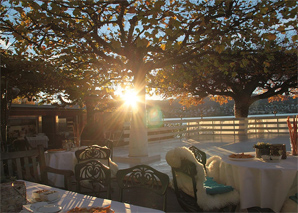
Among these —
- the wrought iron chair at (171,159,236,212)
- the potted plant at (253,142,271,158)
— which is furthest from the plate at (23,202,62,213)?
the potted plant at (253,142,271,158)

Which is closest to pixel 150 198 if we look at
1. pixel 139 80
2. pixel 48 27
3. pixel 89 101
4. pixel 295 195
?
→ pixel 295 195

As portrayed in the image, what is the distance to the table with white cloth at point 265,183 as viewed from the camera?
3217mm

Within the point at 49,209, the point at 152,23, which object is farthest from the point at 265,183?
the point at 152,23

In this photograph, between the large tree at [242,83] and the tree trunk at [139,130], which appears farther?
the large tree at [242,83]

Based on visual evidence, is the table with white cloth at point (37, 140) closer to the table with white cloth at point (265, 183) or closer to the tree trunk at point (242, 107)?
the table with white cloth at point (265, 183)

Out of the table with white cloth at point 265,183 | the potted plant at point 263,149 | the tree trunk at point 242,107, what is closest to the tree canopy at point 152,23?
the potted plant at point 263,149

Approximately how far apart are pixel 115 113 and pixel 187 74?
5.38 m

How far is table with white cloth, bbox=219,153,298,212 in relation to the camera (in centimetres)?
322

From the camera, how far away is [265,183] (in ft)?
10.7

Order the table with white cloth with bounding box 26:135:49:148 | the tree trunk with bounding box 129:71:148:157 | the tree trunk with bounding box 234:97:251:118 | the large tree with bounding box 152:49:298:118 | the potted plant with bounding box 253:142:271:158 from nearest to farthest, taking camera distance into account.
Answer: the potted plant with bounding box 253:142:271:158 < the tree trunk with bounding box 129:71:148:157 < the table with white cloth with bounding box 26:135:49:148 < the large tree with bounding box 152:49:298:118 < the tree trunk with bounding box 234:97:251:118

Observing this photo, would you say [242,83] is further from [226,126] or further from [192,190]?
[192,190]

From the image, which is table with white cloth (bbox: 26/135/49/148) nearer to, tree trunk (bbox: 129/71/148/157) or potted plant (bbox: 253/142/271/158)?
tree trunk (bbox: 129/71/148/157)


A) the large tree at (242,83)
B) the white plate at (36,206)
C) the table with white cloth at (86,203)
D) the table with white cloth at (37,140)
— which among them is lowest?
the table with white cloth at (37,140)

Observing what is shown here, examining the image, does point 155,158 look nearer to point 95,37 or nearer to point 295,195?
point 95,37
